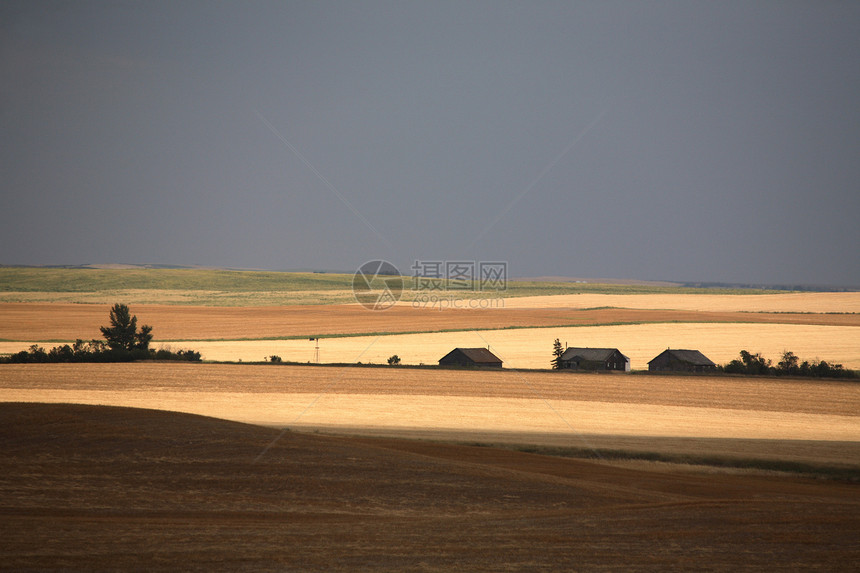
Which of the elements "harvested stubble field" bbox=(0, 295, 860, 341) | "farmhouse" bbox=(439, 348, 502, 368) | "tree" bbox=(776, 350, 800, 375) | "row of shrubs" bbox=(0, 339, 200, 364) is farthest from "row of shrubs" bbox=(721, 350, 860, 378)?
"row of shrubs" bbox=(0, 339, 200, 364)

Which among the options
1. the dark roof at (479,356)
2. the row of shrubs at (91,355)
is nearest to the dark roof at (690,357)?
the dark roof at (479,356)

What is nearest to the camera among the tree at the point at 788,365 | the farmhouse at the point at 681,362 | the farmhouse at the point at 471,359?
the tree at the point at 788,365

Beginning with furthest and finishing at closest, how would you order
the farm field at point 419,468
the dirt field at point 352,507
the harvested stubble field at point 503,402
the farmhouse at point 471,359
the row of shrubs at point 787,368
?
the farmhouse at point 471,359, the row of shrubs at point 787,368, the harvested stubble field at point 503,402, the farm field at point 419,468, the dirt field at point 352,507

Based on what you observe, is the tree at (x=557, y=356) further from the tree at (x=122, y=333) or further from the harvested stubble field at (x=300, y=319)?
the tree at (x=122, y=333)

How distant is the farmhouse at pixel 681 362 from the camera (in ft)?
148

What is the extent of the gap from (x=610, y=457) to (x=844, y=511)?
9059mm

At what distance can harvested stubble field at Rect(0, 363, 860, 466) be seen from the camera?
24.8 meters

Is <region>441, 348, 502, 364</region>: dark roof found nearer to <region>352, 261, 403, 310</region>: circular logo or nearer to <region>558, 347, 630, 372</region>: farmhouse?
<region>558, 347, 630, 372</region>: farmhouse

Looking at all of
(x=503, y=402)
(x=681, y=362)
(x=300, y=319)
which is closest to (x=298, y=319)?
(x=300, y=319)

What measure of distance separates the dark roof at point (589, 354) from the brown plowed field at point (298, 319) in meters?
17.1

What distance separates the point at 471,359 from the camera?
149ft

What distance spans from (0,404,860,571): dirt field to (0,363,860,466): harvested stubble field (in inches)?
190

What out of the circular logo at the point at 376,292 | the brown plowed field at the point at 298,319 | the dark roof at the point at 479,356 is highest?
the circular logo at the point at 376,292

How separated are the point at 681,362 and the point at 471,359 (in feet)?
46.6
